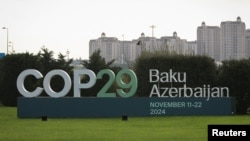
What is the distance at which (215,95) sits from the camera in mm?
36812

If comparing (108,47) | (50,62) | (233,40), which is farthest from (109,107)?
(108,47)

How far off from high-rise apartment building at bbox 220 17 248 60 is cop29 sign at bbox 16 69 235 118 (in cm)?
8291

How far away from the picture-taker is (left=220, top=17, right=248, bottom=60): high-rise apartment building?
118 meters

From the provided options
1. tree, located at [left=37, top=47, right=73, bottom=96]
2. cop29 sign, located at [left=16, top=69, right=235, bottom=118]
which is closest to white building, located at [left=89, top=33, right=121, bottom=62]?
tree, located at [left=37, top=47, right=73, bottom=96]

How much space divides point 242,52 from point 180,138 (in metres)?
104

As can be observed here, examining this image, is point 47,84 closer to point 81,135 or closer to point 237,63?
point 81,135

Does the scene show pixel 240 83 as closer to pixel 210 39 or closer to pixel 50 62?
pixel 50 62

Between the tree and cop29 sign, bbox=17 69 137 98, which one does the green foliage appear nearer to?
cop29 sign, bbox=17 69 137 98

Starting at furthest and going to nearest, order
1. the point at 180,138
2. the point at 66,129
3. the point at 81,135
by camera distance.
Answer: the point at 66,129
the point at 81,135
the point at 180,138

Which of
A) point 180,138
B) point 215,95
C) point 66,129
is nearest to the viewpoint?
point 180,138

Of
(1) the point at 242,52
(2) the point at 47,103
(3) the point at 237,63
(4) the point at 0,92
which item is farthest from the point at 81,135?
(1) the point at 242,52

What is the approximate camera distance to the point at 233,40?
11844 centimetres

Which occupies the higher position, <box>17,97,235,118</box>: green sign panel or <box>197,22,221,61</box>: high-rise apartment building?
<box>197,22,221,61</box>: high-rise apartment building

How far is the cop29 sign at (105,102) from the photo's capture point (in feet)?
104
